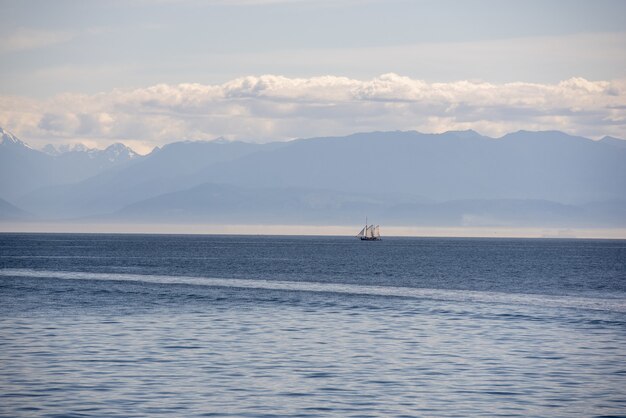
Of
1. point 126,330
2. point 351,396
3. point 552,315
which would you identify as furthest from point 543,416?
point 552,315

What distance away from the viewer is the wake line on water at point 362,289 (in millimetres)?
84875

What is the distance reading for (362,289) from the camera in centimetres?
10231

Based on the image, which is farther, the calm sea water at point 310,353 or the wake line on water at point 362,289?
the wake line on water at point 362,289

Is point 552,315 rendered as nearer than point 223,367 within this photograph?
No

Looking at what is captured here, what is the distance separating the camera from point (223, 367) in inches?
1741

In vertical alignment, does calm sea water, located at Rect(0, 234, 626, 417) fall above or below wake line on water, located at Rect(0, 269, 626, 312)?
below

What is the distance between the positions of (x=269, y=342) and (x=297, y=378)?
12.0 m

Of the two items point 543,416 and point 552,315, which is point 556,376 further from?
point 552,315

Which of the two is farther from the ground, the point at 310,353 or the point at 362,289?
the point at 362,289

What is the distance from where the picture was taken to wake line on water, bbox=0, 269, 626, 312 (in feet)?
278

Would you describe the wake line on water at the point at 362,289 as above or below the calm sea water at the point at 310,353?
above

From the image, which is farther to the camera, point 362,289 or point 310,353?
point 362,289

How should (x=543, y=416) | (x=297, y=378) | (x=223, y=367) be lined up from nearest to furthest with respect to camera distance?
(x=543, y=416) < (x=297, y=378) < (x=223, y=367)

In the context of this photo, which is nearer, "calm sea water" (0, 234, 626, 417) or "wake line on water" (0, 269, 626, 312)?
"calm sea water" (0, 234, 626, 417)
